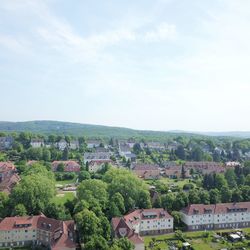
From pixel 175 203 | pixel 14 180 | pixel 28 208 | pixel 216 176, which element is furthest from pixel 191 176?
pixel 28 208

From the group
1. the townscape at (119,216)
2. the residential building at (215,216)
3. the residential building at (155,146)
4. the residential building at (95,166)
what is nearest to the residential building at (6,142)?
the residential building at (95,166)

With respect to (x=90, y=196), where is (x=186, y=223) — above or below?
below

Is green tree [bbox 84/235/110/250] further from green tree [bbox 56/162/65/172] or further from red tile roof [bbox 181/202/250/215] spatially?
green tree [bbox 56/162/65/172]

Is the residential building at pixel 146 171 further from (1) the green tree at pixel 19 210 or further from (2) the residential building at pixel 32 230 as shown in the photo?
(2) the residential building at pixel 32 230

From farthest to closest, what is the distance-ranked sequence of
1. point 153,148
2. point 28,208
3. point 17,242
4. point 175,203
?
1. point 153,148
2. point 175,203
3. point 28,208
4. point 17,242

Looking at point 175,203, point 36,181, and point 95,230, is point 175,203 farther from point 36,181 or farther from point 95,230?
point 36,181

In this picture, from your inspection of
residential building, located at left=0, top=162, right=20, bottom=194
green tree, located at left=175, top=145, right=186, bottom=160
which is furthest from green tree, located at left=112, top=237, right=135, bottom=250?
green tree, located at left=175, top=145, right=186, bottom=160

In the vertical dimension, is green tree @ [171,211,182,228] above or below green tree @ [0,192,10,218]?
below
